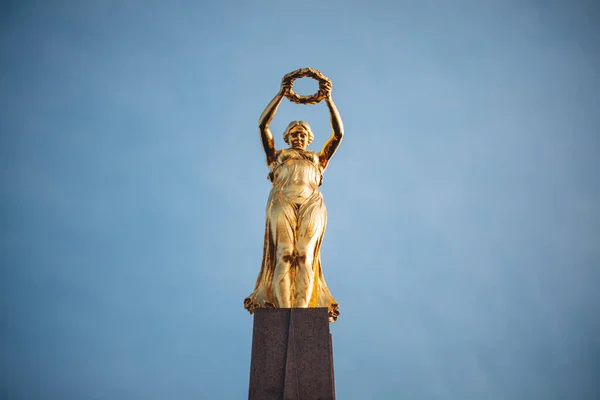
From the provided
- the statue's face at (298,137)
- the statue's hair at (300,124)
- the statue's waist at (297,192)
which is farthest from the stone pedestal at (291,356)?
the statue's hair at (300,124)

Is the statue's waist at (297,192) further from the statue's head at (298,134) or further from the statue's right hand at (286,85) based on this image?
the statue's right hand at (286,85)

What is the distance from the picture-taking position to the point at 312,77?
11.1m

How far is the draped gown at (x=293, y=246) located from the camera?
9.20 metres

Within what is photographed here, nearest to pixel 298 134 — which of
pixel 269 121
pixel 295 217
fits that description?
pixel 269 121

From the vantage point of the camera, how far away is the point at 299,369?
295 inches

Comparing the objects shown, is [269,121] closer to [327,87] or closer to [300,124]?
[300,124]

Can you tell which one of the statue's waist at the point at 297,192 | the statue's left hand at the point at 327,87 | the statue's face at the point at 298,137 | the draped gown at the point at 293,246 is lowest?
the draped gown at the point at 293,246

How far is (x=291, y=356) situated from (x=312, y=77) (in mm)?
5873

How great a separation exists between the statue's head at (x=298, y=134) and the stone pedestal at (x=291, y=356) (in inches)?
169

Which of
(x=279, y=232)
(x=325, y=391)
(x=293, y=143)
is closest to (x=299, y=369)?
(x=325, y=391)

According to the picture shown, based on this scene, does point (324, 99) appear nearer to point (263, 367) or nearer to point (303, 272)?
point (303, 272)

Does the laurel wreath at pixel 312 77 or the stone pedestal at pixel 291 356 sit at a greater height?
the laurel wreath at pixel 312 77

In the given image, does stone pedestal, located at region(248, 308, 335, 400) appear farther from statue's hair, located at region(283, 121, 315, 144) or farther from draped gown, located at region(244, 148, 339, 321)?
statue's hair, located at region(283, 121, 315, 144)

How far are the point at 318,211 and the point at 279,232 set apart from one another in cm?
83
